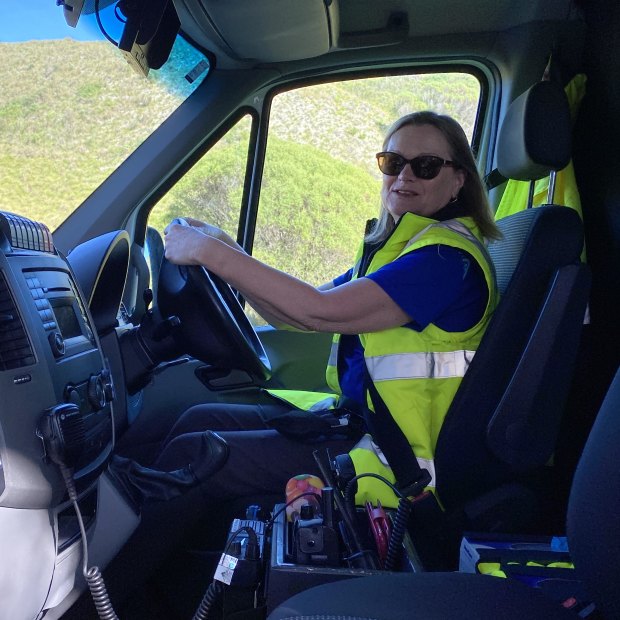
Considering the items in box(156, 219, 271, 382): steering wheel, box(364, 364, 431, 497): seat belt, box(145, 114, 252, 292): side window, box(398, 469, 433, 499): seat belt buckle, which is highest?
box(145, 114, 252, 292): side window

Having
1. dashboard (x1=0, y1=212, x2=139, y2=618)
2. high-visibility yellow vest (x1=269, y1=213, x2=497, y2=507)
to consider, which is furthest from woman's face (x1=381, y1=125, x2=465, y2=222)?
dashboard (x1=0, y1=212, x2=139, y2=618)

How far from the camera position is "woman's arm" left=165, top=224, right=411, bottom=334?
57.4 inches

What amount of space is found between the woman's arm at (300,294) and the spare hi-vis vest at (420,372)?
0.23 ft

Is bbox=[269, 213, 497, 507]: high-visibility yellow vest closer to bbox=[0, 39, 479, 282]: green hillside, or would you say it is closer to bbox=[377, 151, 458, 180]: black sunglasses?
bbox=[377, 151, 458, 180]: black sunglasses

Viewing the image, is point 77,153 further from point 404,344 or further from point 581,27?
point 581,27

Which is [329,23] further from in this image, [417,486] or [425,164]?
[417,486]

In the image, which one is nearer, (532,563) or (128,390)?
(532,563)

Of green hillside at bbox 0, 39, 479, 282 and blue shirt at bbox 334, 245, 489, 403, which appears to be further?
green hillside at bbox 0, 39, 479, 282

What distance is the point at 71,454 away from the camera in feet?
3.26

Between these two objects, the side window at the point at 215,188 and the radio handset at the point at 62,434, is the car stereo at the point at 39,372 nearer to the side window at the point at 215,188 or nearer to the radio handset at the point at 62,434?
the radio handset at the point at 62,434

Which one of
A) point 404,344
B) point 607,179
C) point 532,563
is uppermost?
point 607,179

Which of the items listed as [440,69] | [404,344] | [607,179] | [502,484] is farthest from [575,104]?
[502,484]

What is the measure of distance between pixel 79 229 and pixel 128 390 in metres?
0.60

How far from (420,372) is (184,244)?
1.92 ft
